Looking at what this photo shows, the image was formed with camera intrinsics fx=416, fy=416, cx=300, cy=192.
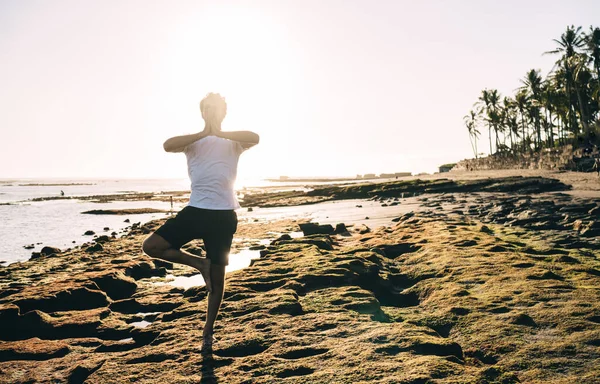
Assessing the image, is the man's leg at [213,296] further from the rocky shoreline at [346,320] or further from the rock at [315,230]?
the rock at [315,230]

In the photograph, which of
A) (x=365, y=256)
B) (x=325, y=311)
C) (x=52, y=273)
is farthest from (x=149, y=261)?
(x=325, y=311)

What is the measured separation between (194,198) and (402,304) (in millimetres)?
3793

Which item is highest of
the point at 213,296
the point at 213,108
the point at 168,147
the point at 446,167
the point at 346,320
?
the point at 446,167

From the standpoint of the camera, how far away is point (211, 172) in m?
3.98

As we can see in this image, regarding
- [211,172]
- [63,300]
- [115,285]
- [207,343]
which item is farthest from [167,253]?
[115,285]

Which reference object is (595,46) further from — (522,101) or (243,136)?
(243,136)

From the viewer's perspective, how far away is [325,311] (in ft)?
17.5

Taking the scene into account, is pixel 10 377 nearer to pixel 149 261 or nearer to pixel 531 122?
pixel 149 261

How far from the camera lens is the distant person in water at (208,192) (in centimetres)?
399

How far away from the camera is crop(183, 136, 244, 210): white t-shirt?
13.1 feet

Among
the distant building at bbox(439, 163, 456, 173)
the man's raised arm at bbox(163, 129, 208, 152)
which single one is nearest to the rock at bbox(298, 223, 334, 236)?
the man's raised arm at bbox(163, 129, 208, 152)

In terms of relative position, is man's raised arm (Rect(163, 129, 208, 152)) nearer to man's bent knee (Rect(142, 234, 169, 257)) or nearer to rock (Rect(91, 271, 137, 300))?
man's bent knee (Rect(142, 234, 169, 257))

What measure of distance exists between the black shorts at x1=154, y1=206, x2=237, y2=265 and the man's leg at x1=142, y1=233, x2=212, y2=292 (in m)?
0.05

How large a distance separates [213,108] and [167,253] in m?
1.50
